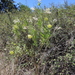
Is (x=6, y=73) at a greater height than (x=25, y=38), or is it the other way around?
(x=25, y=38)

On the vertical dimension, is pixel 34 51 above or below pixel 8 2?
below

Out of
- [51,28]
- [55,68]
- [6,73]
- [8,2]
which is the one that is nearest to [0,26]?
[6,73]

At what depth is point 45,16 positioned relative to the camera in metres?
2.46

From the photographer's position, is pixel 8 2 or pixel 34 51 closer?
pixel 34 51

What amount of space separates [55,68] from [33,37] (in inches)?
24.3

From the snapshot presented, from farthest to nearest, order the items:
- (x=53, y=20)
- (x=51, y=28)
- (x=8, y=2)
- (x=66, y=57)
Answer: (x=8, y=2), (x=53, y=20), (x=51, y=28), (x=66, y=57)

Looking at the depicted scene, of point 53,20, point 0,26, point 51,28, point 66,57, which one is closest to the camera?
point 66,57

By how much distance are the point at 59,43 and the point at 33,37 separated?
1.60ft

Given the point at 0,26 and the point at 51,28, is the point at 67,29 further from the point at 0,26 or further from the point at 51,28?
the point at 0,26

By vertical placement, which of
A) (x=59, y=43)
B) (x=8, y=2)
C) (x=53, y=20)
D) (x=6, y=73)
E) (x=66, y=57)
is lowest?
(x=6, y=73)

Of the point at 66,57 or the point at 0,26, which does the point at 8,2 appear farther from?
the point at 66,57

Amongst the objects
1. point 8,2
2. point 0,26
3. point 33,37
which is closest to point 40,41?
point 33,37

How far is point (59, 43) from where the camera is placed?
7.60ft

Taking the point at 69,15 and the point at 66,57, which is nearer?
the point at 66,57
